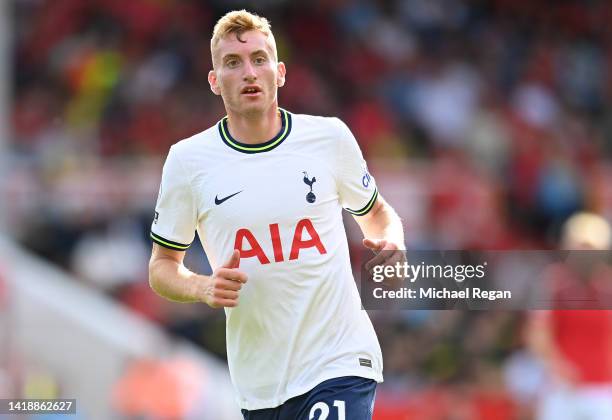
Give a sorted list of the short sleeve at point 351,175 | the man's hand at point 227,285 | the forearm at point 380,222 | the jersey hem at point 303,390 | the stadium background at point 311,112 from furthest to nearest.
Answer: the stadium background at point 311,112, the forearm at point 380,222, the short sleeve at point 351,175, the jersey hem at point 303,390, the man's hand at point 227,285

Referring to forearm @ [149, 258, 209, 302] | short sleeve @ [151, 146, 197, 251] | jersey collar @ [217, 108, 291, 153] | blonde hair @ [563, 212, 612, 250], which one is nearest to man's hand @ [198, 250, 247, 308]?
forearm @ [149, 258, 209, 302]

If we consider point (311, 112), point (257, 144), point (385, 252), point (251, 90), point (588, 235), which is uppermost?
point (311, 112)

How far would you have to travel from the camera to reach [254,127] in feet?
18.7

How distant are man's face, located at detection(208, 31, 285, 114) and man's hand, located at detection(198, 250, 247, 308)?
76 cm

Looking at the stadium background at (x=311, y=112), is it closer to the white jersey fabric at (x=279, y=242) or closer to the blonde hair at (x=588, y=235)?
the blonde hair at (x=588, y=235)

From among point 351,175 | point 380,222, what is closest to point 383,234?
point 380,222

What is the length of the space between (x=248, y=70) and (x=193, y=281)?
36.1 inches

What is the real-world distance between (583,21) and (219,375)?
7.30m

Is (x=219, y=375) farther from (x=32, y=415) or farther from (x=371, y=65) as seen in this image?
(x=371, y=65)

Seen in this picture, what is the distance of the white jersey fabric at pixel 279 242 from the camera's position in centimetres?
557

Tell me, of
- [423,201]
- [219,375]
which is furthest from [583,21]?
[219,375]

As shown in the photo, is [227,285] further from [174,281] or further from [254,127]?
[254,127]

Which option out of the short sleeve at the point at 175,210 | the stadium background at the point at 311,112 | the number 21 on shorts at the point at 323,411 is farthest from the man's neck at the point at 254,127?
the stadium background at the point at 311,112

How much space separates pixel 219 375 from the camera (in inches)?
513
